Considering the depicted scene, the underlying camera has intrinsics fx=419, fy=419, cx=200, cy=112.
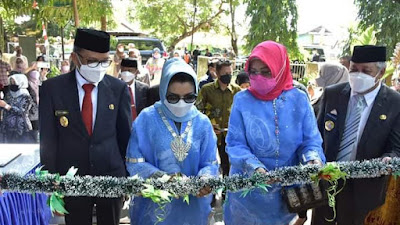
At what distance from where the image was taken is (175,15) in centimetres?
2691

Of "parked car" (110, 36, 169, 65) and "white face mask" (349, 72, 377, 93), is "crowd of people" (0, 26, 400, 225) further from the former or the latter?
"parked car" (110, 36, 169, 65)

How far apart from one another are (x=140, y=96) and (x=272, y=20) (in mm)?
7411

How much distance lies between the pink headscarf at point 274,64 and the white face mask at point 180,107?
49cm

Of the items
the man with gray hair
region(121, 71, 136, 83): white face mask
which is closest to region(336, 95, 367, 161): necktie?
the man with gray hair

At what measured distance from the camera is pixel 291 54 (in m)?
13.1

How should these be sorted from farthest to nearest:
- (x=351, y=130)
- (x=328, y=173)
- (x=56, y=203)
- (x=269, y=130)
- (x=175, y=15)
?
1. (x=175, y=15)
2. (x=351, y=130)
3. (x=269, y=130)
4. (x=328, y=173)
5. (x=56, y=203)

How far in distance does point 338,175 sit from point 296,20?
33.1 feet

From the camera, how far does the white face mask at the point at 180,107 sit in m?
2.66

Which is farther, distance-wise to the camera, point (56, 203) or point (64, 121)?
point (64, 121)

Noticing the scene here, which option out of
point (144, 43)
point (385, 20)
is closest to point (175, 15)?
point (144, 43)

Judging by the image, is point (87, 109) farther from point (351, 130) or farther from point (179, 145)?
point (351, 130)

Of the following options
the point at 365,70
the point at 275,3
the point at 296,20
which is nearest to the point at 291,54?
the point at 296,20

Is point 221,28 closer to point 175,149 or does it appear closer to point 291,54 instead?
point 291,54

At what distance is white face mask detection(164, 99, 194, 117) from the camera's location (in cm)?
266
